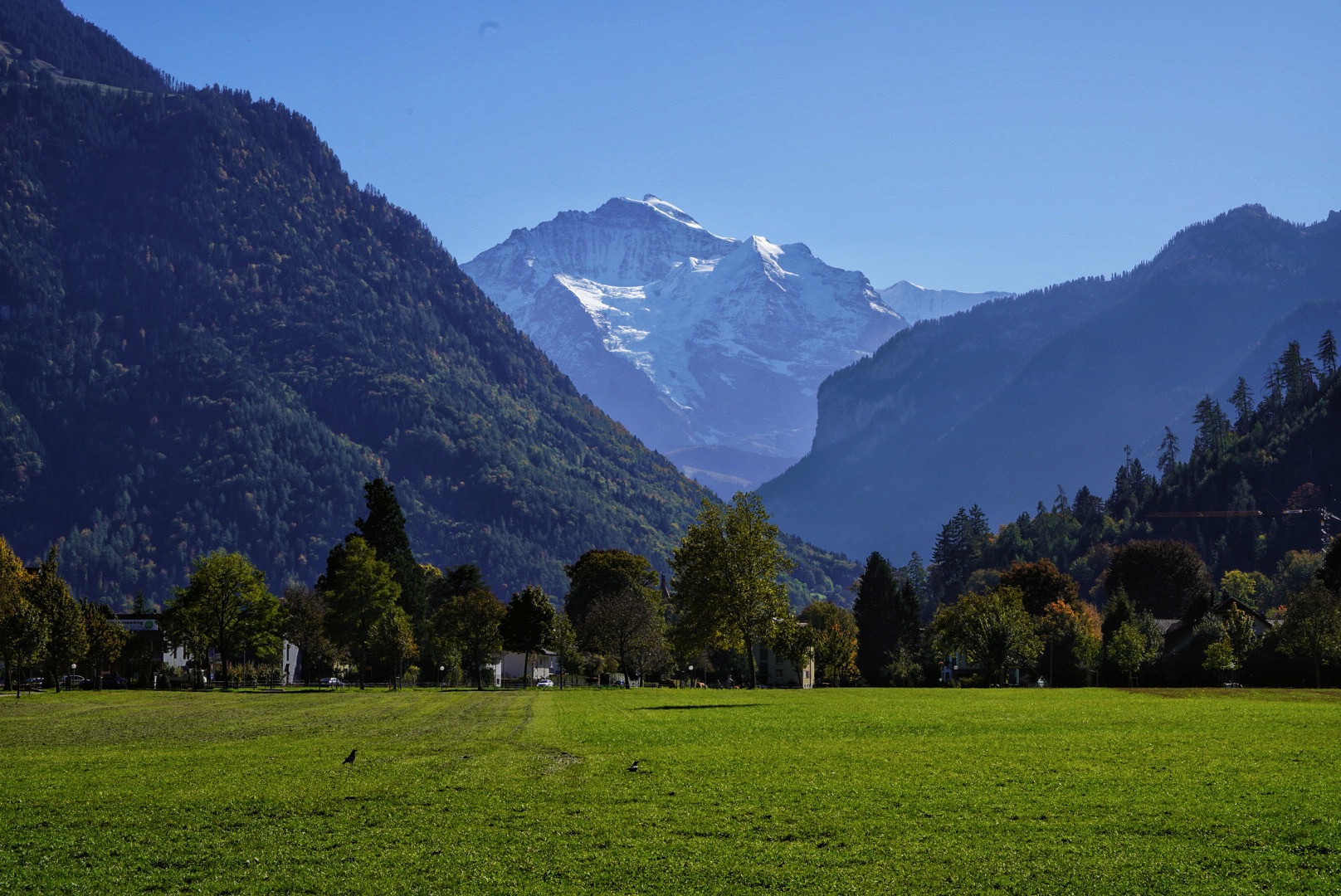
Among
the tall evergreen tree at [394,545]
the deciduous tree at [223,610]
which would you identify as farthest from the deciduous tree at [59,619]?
the tall evergreen tree at [394,545]

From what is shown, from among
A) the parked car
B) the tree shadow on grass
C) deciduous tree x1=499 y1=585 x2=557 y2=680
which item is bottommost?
the parked car

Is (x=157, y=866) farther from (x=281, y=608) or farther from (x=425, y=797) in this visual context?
(x=281, y=608)

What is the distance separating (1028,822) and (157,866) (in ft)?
49.9

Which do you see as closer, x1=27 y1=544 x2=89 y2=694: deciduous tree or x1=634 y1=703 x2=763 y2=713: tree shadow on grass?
x1=634 y1=703 x2=763 y2=713: tree shadow on grass

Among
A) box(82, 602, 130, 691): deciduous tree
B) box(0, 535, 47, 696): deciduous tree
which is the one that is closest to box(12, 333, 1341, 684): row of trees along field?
box(0, 535, 47, 696): deciduous tree

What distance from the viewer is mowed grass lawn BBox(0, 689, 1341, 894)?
19.3m

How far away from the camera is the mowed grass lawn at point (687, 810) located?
1933cm

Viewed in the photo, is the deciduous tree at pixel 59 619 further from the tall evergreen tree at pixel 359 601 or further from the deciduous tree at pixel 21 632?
the tall evergreen tree at pixel 359 601

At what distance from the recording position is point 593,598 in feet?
528

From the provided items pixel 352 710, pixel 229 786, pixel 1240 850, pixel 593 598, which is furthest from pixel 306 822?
pixel 593 598

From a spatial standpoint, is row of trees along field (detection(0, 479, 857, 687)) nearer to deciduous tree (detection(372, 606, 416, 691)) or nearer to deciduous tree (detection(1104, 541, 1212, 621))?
deciduous tree (detection(372, 606, 416, 691))

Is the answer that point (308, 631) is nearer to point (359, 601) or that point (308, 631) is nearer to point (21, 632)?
point (359, 601)

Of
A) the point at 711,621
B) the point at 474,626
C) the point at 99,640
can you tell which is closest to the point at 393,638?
the point at 474,626

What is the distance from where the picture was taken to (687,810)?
82.0 ft
